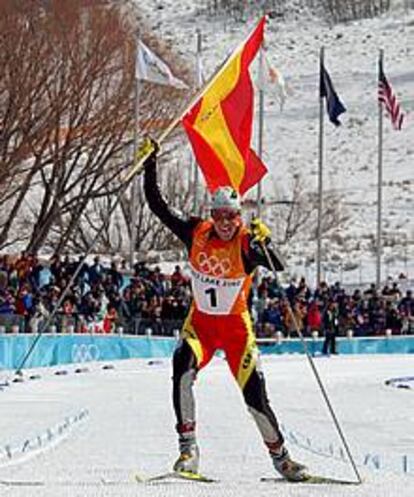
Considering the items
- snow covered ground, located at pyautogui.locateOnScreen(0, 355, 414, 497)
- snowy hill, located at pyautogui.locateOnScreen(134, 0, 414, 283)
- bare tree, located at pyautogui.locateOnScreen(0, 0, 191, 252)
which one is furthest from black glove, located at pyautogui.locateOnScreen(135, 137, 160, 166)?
snowy hill, located at pyautogui.locateOnScreen(134, 0, 414, 283)

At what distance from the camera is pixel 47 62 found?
4503 centimetres

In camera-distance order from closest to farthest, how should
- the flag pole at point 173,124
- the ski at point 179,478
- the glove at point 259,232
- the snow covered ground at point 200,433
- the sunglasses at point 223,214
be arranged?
the snow covered ground at point 200,433 → the ski at point 179,478 → the glove at point 259,232 → the sunglasses at point 223,214 → the flag pole at point 173,124

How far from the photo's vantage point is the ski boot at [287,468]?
9.73 m

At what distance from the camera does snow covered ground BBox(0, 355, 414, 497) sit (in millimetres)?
9391

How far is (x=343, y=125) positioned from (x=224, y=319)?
3843 inches

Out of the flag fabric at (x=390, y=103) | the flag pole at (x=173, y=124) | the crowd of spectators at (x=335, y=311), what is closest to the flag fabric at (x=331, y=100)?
the flag fabric at (x=390, y=103)

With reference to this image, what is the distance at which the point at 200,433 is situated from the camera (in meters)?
14.1

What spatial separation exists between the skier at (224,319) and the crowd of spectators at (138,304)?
17505 mm

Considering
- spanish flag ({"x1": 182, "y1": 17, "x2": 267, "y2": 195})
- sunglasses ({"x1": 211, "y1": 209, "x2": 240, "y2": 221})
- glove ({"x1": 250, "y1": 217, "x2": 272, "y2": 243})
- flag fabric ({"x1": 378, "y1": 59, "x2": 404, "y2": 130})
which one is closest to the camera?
glove ({"x1": 250, "y1": 217, "x2": 272, "y2": 243})

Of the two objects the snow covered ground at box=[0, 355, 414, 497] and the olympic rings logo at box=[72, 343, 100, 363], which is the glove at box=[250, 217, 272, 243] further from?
the olympic rings logo at box=[72, 343, 100, 363]

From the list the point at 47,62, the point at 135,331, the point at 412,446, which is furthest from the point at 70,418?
the point at 47,62

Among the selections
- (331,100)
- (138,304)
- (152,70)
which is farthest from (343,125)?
(138,304)

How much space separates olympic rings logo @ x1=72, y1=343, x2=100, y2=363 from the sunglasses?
20.3 meters

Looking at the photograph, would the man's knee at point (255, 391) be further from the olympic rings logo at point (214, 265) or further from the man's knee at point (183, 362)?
the olympic rings logo at point (214, 265)
